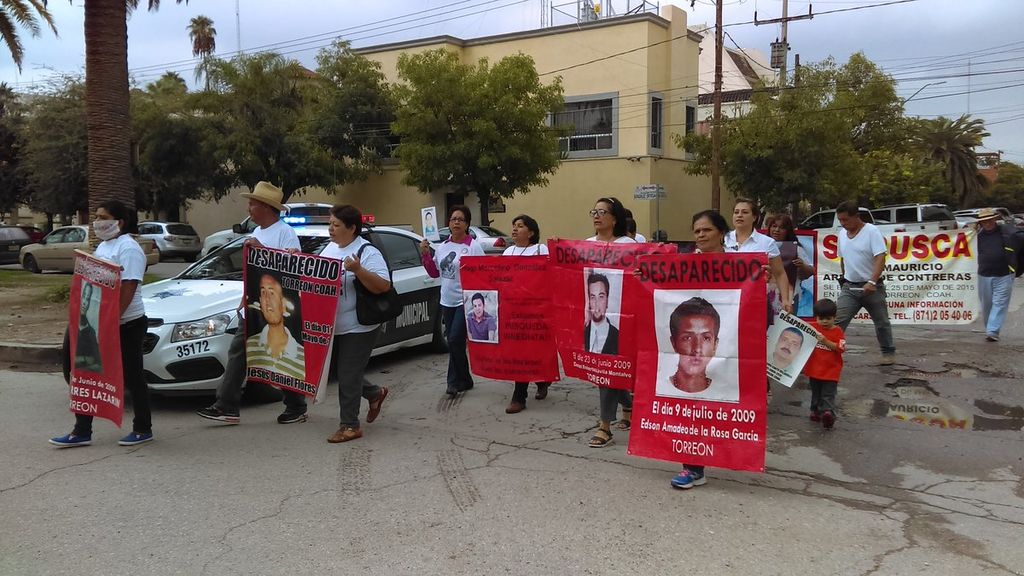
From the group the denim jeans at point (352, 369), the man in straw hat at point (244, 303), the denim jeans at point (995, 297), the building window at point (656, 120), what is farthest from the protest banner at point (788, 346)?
the building window at point (656, 120)

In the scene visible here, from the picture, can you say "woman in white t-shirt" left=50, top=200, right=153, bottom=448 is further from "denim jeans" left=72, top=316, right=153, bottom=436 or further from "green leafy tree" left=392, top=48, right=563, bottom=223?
"green leafy tree" left=392, top=48, right=563, bottom=223

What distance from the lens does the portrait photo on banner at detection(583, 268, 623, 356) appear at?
552 cm

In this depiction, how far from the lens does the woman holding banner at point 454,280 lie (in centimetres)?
690

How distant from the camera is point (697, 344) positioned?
14.9 feet

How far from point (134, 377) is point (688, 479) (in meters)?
3.83

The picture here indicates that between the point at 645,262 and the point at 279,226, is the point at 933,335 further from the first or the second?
the point at 279,226

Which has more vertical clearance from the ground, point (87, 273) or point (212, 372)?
point (87, 273)

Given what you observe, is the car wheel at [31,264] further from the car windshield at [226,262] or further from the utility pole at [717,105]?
the utility pole at [717,105]

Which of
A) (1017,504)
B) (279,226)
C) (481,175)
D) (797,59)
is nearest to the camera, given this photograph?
(1017,504)

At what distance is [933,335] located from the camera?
10258 millimetres

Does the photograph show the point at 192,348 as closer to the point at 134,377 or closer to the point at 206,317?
the point at 206,317

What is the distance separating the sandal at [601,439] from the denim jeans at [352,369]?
1.74m

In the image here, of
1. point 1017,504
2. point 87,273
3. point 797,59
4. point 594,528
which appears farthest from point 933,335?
point 797,59

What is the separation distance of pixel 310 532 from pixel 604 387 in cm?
236
